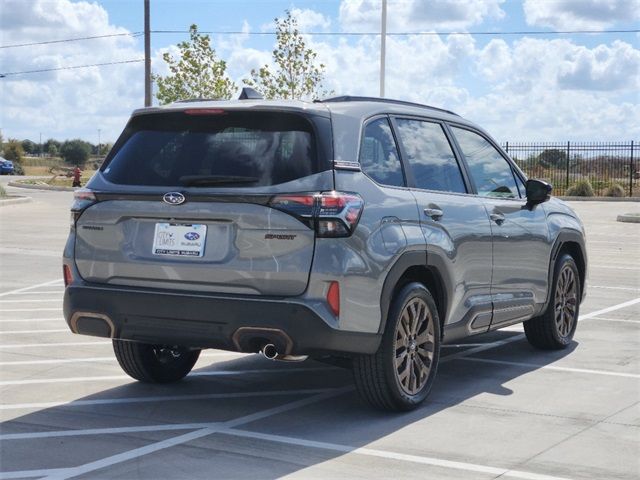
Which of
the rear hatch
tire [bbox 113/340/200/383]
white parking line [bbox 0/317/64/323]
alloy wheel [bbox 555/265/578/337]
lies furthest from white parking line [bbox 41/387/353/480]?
white parking line [bbox 0/317/64/323]

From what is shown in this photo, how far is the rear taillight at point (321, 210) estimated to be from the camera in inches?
234

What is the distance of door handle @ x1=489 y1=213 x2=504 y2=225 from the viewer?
25.3 feet

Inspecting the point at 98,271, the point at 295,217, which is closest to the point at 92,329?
the point at 98,271

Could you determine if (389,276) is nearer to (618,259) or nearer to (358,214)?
(358,214)

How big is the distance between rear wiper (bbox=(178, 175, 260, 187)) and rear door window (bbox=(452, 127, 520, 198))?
85.7 inches

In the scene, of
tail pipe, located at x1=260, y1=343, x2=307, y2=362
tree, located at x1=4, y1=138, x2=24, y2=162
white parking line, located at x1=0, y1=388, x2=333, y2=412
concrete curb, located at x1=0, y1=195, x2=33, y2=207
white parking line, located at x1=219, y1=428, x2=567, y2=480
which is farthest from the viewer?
tree, located at x1=4, y1=138, x2=24, y2=162

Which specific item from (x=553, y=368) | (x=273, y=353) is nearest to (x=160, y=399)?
(x=273, y=353)

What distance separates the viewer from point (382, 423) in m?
6.42

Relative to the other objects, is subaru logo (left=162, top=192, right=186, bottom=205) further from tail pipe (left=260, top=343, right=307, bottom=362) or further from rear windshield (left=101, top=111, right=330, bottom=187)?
tail pipe (left=260, top=343, right=307, bottom=362)

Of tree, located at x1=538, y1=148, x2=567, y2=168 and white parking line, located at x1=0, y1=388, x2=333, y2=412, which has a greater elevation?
tree, located at x1=538, y1=148, x2=567, y2=168

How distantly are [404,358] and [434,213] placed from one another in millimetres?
956

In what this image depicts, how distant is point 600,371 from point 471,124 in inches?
82.3

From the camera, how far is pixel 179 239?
6242 mm

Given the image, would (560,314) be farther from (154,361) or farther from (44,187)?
(44,187)
